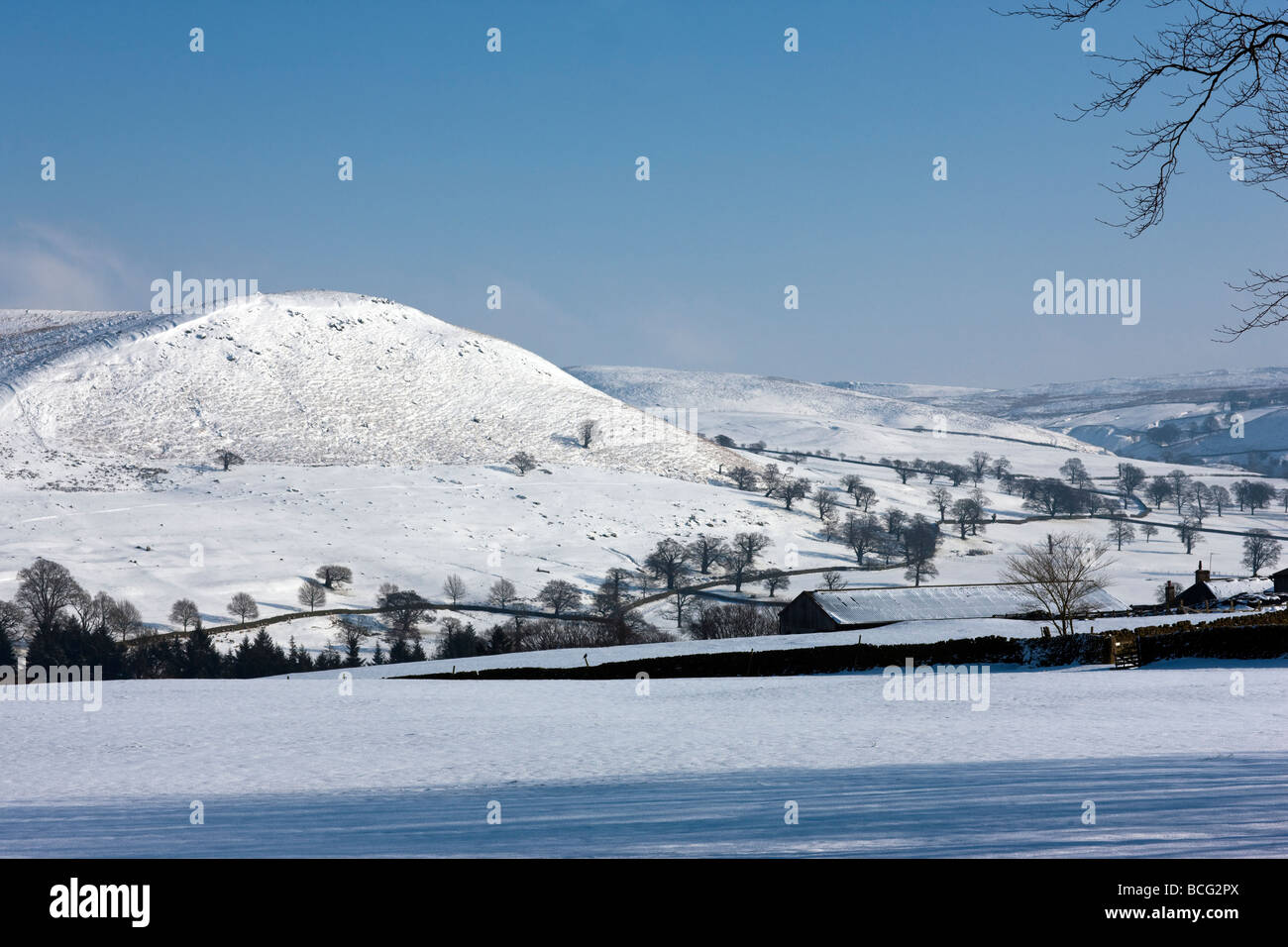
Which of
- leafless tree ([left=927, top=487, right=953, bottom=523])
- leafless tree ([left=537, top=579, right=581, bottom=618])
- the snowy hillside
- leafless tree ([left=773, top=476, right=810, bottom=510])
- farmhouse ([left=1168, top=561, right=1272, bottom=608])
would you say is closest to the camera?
farmhouse ([left=1168, top=561, right=1272, bottom=608])

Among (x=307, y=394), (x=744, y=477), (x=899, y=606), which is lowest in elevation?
(x=899, y=606)

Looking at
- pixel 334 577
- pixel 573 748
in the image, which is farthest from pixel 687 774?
pixel 334 577

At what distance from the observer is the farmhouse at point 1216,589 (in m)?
55.5

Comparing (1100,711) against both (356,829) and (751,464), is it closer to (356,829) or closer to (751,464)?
(356,829)

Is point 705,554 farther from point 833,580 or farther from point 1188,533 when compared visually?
point 1188,533

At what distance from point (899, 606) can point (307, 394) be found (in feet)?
394

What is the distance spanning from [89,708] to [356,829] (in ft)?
70.4

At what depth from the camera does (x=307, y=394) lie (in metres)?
152

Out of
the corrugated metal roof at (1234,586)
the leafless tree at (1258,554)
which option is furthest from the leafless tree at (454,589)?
the leafless tree at (1258,554)

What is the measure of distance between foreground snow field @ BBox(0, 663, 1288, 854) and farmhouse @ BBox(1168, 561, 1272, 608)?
34.6 m

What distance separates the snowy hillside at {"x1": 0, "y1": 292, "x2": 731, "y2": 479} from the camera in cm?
13350

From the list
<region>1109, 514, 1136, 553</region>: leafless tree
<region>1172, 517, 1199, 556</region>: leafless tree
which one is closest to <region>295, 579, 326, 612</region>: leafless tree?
<region>1109, 514, 1136, 553</region>: leafless tree

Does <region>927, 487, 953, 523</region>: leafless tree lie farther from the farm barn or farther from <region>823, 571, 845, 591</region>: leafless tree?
the farm barn
